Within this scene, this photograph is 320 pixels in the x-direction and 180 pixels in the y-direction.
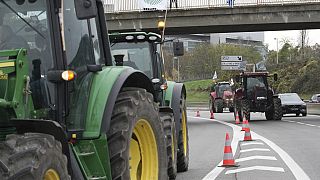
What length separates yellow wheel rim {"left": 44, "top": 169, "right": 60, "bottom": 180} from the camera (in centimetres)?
375

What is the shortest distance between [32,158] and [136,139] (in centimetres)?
233

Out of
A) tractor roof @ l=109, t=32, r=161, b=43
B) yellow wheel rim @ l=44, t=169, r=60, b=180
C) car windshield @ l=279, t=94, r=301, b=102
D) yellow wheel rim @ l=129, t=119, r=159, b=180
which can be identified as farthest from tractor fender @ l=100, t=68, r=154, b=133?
car windshield @ l=279, t=94, r=301, b=102

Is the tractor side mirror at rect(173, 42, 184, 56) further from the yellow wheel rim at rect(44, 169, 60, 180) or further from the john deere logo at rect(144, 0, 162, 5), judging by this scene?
the john deere logo at rect(144, 0, 162, 5)

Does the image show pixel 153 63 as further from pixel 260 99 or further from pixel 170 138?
pixel 260 99

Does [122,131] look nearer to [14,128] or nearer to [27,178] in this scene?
[14,128]

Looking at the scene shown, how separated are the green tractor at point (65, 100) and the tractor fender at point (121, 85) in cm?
A: 1

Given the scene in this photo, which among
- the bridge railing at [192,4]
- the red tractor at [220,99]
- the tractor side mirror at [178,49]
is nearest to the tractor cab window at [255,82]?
the bridge railing at [192,4]

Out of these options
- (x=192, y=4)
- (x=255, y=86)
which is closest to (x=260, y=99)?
(x=255, y=86)

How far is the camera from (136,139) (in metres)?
5.83

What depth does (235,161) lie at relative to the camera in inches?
419

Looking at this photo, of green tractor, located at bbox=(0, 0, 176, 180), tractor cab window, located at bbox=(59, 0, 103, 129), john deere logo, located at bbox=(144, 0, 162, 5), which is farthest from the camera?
john deere logo, located at bbox=(144, 0, 162, 5)

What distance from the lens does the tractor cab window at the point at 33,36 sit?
15.0 feet

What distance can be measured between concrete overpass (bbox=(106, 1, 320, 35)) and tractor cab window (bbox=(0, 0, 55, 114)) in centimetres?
2221

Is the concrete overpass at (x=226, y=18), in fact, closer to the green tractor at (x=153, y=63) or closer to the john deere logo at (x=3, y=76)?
the green tractor at (x=153, y=63)
